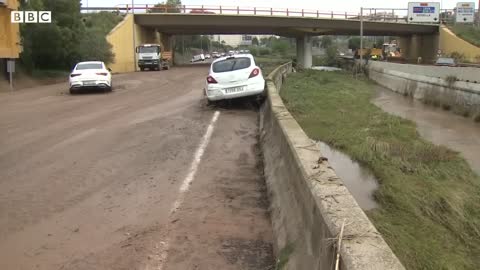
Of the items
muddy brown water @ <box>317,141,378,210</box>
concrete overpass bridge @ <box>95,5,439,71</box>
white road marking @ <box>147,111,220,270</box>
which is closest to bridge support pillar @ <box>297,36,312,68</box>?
concrete overpass bridge @ <box>95,5,439,71</box>

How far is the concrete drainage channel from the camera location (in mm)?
3794

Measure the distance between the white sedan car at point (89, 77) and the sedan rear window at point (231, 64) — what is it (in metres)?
8.97

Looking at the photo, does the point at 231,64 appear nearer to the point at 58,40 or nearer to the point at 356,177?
the point at 356,177

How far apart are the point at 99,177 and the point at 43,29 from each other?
103 feet

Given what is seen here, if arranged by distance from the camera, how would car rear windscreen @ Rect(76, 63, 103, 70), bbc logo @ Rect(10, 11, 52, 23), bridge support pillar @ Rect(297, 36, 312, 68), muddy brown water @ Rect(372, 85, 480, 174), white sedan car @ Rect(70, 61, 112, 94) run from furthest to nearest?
bridge support pillar @ Rect(297, 36, 312, 68) < bbc logo @ Rect(10, 11, 52, 23) < car rear windscreen @ Rect(76, 63, 103, 70) < white sedan car @ Rect(70, 61, 112, 94) < muddy brown water @ Rect(372, 85, 480, 174)

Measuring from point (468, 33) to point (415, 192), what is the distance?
212ft

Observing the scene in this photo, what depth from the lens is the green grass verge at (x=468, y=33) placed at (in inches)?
2559

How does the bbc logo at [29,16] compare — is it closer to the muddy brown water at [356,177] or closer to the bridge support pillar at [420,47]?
the muddy brown water at [356,177]

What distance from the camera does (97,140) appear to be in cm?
1225

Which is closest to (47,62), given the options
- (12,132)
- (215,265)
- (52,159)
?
(12,132)

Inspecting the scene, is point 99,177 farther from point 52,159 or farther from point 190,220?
point 190,220

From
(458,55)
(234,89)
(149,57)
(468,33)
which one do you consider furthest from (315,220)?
(468,33)

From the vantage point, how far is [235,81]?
1745 cm

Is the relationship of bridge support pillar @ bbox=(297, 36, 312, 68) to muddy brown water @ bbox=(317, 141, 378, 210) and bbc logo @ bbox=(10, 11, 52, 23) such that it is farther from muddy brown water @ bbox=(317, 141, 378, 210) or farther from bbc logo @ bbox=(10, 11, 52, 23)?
muddy brown water @ bbox=(317, 141, 378, 210)
